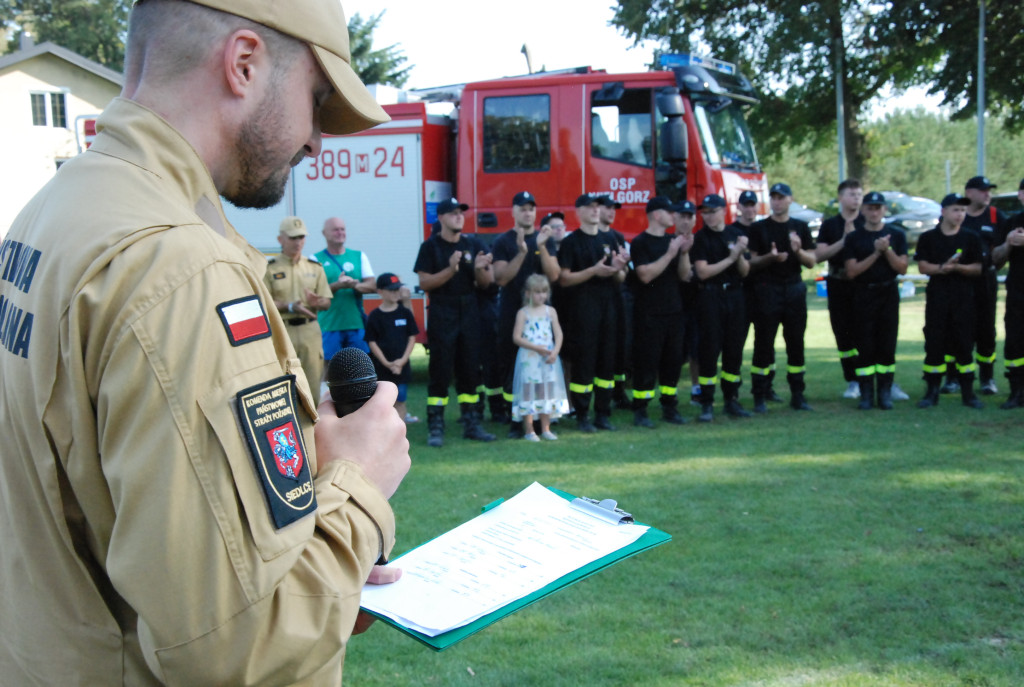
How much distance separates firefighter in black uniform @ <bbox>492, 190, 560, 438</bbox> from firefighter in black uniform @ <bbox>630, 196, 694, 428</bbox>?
0.90m

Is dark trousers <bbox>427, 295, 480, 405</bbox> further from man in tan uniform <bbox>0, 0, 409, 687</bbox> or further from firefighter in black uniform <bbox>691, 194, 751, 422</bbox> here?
man in tan uniform <bbox>0, 0, 409, 687</bbox>

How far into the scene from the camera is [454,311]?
8195mm

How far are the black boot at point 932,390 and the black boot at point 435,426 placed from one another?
4.65m

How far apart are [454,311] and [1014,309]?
5.48 metres

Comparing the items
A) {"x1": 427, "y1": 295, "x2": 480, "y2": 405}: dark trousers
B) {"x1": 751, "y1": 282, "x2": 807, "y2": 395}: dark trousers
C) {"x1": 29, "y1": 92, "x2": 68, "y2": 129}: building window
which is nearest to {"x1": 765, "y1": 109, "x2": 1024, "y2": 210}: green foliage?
{"x1": 29, "y1": 92, "x2": 68, "y2": 129}: building window

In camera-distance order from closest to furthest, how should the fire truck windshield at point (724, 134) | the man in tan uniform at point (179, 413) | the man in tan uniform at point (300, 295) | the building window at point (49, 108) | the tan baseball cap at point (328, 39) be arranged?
the man in tan uniform at point (179, 413)
the tan baseball cap at point (328, 39)
the man in tan uniform at point (300, 295)
the fire truck windshield at point (724, 134)
the building window at point (49, 108)

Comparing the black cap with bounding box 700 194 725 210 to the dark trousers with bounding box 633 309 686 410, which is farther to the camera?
the black cap with bounding box 700 194 725 210

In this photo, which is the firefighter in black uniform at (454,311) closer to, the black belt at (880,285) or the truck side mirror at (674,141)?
the truck side mirror at (674,141)

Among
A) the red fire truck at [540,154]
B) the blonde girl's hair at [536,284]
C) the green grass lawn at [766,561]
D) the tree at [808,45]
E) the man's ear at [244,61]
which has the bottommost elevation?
the green grass lawn at [766,561]

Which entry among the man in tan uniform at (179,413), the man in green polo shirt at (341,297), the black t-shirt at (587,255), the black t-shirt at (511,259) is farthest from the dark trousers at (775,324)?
the man in tan uniform at (179,413)

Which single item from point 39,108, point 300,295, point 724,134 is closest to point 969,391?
point 724,134

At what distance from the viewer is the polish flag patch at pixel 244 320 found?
1.02m

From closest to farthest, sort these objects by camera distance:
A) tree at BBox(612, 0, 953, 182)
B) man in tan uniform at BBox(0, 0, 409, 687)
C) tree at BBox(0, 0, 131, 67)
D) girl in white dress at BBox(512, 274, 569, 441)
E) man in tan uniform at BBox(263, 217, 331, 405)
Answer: man in tan uniform at BBox(0, 0, 409, 687) < man in tan uniform at BBox(263, 217, 331, 405) < girl in white dress at BBox(512, 274, 569, 441) < tree at BBox(612, 0, 953, 182) < tree at BBox(0, 0, 131, 67)

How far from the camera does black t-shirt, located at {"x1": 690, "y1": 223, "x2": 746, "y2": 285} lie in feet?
28.8
